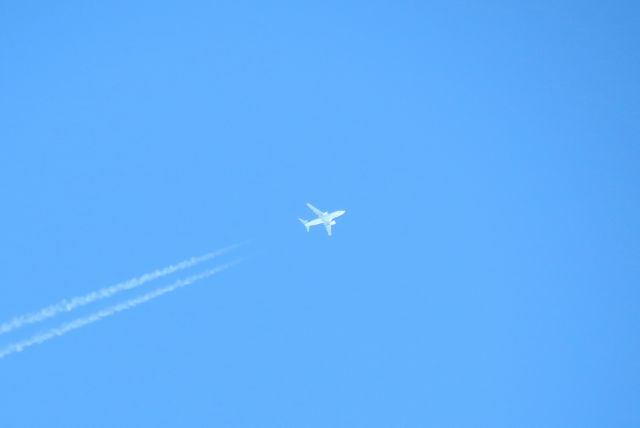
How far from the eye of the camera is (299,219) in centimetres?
8369

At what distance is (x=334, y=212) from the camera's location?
83062 mm

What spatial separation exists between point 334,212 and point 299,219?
10.2ft
